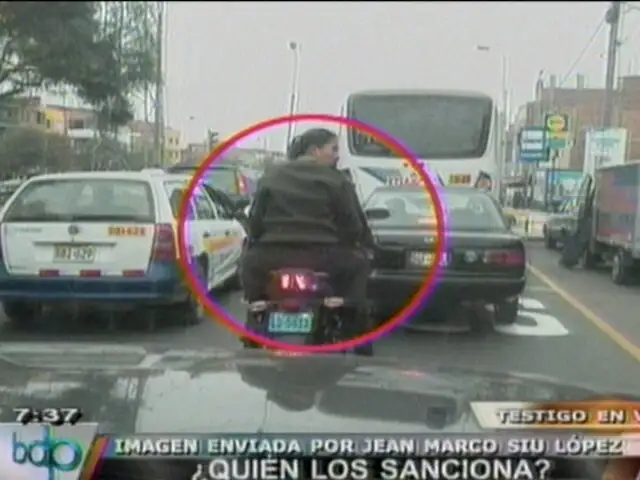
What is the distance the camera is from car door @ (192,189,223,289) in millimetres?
11359

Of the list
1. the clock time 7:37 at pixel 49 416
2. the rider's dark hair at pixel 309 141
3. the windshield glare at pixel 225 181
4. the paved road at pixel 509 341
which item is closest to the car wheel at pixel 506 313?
the paved road at pixel 509 341

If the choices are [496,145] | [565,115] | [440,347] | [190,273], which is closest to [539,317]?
[440,347]

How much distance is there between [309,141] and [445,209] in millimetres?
5700

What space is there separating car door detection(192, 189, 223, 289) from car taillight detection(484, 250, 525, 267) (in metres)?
2.52

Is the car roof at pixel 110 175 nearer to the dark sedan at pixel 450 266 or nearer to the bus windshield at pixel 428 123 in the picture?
the dark sedan at pixel 450 266

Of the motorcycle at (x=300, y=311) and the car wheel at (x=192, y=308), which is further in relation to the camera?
the car wheel at (x=192, y=308)

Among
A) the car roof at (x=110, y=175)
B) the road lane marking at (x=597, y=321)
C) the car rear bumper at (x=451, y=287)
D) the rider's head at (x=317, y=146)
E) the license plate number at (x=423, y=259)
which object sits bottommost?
the road lane marking at (x=597, y=321)

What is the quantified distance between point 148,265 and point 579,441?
24.9ft

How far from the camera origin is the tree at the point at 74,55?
3.59m

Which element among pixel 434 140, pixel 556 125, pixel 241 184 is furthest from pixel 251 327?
pixel 556 125

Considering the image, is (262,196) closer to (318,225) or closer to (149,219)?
(318,225)

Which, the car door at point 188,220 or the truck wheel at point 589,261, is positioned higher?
the car door at point 188,220

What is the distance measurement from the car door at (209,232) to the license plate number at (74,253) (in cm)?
140

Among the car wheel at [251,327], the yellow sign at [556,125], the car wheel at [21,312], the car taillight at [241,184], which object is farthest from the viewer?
the yellow sign at [556,125]
